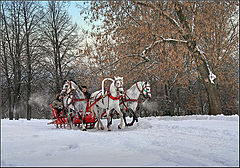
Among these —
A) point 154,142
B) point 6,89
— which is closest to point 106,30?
point 154,142

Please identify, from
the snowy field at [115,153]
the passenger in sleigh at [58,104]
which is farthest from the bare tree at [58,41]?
the snowy field at [115,153]

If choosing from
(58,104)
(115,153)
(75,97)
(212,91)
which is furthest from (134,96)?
(115,153)

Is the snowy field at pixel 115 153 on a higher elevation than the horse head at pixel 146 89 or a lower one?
lower

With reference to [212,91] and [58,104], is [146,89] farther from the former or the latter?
[58,104]

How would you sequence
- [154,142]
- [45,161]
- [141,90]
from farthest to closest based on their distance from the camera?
1. [141,90]
2. [154,142]
3. [45,161]

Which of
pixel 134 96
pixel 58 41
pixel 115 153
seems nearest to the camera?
pixel 115 153

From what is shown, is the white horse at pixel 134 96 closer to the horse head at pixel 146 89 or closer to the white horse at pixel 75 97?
the horse head at pixel 146 89

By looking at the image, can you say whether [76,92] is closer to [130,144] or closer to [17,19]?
[130,144]

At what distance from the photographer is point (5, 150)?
411cm

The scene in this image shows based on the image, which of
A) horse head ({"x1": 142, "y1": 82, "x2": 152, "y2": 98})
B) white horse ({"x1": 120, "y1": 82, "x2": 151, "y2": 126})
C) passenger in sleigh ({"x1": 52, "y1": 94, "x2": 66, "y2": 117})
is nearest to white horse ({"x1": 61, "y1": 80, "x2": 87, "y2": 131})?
white horse ({"x1": 120, "y1": 82, "x2": 151, "y2": 126})

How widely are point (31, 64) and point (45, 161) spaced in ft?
63.7

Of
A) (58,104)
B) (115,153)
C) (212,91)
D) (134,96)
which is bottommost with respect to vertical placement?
(115,153)

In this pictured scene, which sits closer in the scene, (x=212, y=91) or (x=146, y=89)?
(x=146, y=89)

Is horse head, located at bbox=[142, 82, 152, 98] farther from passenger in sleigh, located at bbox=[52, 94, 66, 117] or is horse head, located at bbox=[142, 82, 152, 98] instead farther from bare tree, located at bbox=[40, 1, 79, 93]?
bare tree, located at bbox=[40, 1, 79, 93]
